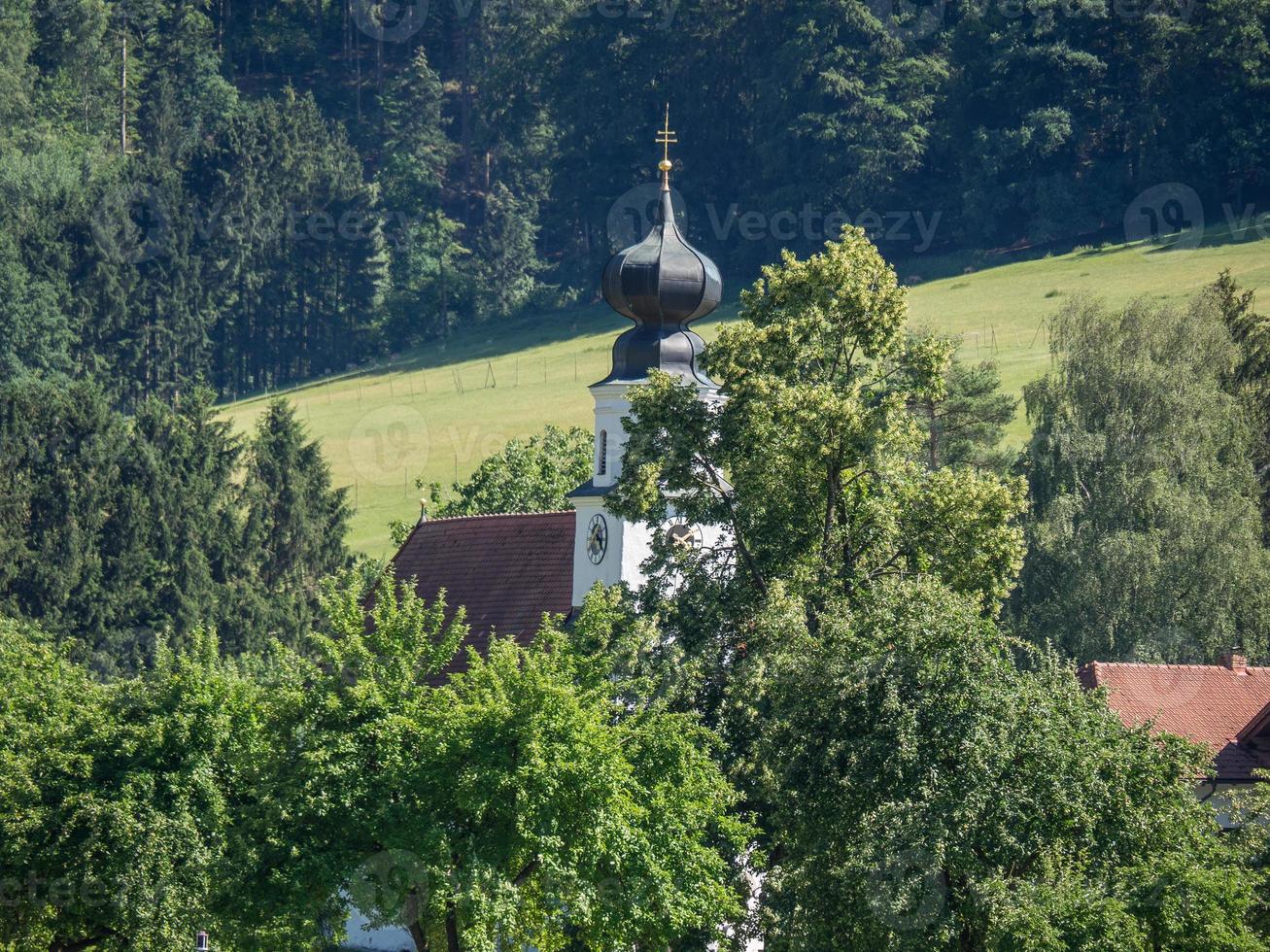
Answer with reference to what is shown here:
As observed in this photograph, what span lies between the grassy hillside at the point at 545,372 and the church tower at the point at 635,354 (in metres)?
33.9

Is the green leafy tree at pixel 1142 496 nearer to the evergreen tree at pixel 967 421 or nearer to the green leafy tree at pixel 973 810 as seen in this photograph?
the evergreen tree at pixel 967 421

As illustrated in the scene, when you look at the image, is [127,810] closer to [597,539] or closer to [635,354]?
[597,539]

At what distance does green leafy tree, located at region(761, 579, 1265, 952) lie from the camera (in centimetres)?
2950

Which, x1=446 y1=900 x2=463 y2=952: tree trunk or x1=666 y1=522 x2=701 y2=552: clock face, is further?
x1=666 y1=522 x2=701 y2=552: clock face

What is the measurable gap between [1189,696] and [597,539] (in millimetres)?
11230

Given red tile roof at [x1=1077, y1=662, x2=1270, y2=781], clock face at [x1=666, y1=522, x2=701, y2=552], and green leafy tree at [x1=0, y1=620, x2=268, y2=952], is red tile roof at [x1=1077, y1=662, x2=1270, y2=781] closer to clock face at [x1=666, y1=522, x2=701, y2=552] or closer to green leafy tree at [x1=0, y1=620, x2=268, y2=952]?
clock face at [x1=666, y1=522, x2=701, y2=552]

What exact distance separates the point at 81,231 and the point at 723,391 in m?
80.0

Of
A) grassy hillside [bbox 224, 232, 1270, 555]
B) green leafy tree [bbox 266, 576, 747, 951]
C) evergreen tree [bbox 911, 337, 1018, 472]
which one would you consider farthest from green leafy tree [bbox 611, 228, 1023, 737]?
grassy hillside [bbox 224, 232, 1270, 555]

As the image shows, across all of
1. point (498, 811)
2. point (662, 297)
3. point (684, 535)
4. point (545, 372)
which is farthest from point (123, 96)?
point (498, 811)

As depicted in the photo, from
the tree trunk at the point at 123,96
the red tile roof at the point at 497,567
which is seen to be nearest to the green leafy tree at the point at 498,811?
the red tile roof at the point at 497,567

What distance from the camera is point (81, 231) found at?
11412 centimetres

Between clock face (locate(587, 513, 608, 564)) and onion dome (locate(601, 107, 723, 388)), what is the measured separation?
8.53 ft

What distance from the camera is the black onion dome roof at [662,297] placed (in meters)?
45.7

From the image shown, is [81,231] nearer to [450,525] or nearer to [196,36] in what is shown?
[196,36]
